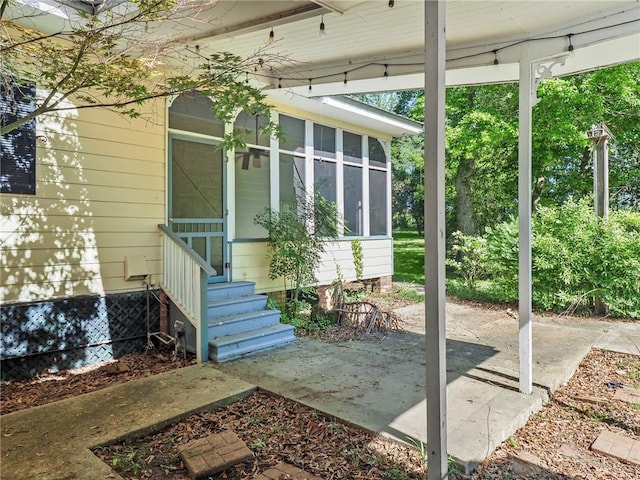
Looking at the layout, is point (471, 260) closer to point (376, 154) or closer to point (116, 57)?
point (376, 154)

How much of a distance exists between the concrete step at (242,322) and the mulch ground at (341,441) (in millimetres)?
1193

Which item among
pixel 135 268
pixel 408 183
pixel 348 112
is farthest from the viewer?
pixel 408 183

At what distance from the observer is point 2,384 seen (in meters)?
3.92

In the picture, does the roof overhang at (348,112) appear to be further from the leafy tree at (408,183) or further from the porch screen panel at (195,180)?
the leafy tree at (408,183)

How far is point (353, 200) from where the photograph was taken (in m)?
8.45

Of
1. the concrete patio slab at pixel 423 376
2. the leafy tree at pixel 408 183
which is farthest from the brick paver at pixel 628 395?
the leafy tree at pixel 408 183

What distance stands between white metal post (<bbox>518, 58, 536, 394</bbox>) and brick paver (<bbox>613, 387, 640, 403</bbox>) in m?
0.88

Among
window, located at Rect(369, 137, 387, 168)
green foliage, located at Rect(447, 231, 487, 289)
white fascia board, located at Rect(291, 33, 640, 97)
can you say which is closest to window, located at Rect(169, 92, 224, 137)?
white fascia board, located at Rect(291, 33, 640, 97)

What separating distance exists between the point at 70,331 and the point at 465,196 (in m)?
11.6

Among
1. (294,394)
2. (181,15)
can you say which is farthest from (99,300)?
(181,15)

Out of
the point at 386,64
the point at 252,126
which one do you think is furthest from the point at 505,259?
the point at 252,126

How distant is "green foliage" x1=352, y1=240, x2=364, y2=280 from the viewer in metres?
8.23

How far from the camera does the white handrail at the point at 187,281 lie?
4496mm

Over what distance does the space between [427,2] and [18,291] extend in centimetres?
431
